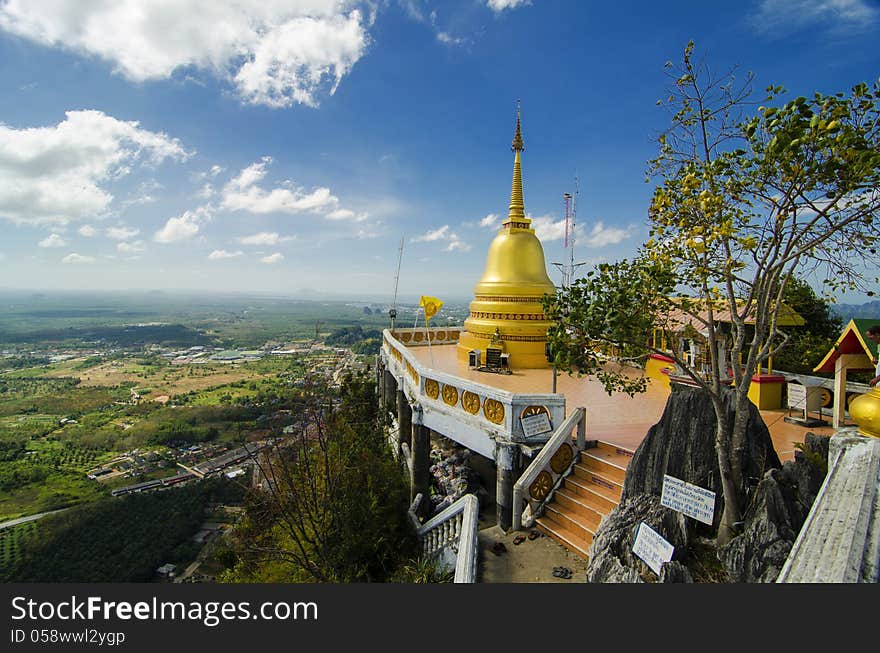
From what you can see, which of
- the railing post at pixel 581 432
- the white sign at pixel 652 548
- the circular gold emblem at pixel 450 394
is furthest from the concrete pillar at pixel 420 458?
the white sign at pixel 652 548

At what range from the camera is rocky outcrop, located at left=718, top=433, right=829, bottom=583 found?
4932mm

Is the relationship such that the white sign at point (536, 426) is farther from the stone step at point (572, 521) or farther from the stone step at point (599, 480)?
the stone step at point (572, 521)

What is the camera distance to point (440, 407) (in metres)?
10.9

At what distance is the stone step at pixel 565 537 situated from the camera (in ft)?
22.3

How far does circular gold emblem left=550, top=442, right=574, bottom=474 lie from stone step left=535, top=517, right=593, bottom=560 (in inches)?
37.6

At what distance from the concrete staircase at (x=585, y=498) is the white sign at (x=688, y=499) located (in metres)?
1.46

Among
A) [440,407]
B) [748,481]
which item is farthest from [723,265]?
[440,407]

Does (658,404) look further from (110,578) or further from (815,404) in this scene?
(110,578)

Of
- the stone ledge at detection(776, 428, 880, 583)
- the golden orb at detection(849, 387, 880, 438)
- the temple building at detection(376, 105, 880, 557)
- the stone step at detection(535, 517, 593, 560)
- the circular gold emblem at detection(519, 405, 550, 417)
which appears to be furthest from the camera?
the circular gold emblem at detection(519, 405, 550, 417)

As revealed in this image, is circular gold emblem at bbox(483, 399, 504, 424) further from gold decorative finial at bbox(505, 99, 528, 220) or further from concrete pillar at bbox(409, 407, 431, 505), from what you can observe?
gold decorative finial at bbox(505, 99, 528, 220)

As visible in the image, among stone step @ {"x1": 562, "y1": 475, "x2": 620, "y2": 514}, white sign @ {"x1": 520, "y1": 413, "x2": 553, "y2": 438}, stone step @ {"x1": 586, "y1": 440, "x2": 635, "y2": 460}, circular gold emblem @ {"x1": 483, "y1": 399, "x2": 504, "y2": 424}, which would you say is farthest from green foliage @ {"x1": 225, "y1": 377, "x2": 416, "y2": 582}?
stone step @ {"x1": 586, "y1": 440, "x2": 635, "y2": 460}

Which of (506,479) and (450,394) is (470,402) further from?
(506,479)

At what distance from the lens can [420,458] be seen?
12.5 m

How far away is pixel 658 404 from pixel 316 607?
1041 cm
